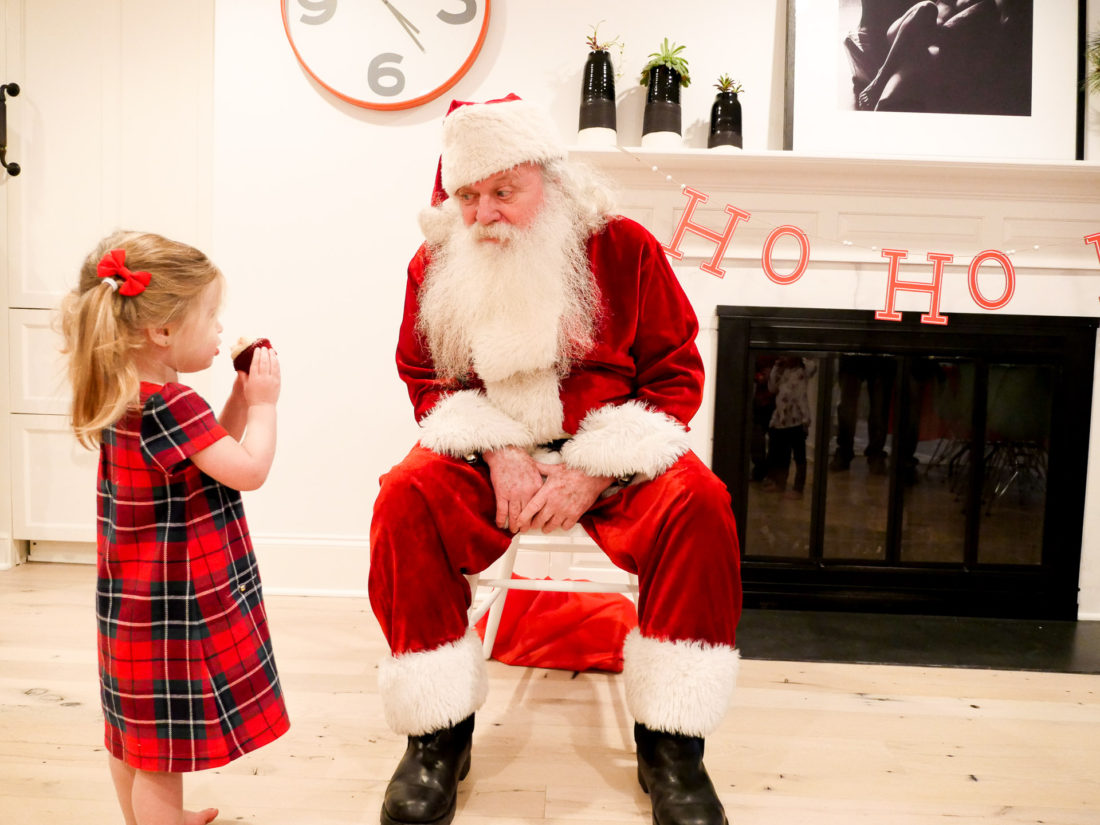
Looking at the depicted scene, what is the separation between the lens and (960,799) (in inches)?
50.8

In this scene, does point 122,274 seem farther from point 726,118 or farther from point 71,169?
point 71,169

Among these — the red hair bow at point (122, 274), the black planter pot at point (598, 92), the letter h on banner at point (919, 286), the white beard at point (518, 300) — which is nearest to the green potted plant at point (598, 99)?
the black planter pot at point (598, 92)

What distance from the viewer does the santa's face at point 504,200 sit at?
1.42 m

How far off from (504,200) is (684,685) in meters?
0.94

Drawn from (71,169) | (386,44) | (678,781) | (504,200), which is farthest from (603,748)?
(71,169)

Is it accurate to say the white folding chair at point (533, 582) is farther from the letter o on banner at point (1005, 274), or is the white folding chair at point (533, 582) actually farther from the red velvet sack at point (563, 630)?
the letter o on banner at point (1005, 274)

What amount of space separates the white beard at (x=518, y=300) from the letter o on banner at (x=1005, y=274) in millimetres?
1253

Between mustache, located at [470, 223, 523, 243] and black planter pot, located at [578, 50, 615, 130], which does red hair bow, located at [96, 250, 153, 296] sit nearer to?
mustache, located at [470, 223, 523, 243]

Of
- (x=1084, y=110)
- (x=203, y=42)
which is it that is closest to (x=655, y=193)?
(x=1084, y=110)

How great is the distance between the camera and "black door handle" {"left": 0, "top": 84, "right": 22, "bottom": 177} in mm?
2365

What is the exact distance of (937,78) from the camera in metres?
2.10

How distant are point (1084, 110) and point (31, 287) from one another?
3.34m

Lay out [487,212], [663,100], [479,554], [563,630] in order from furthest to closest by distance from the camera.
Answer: [663,100], [563,630], [487,212], [479,554]

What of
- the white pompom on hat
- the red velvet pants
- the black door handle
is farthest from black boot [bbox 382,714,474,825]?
the black door handle
